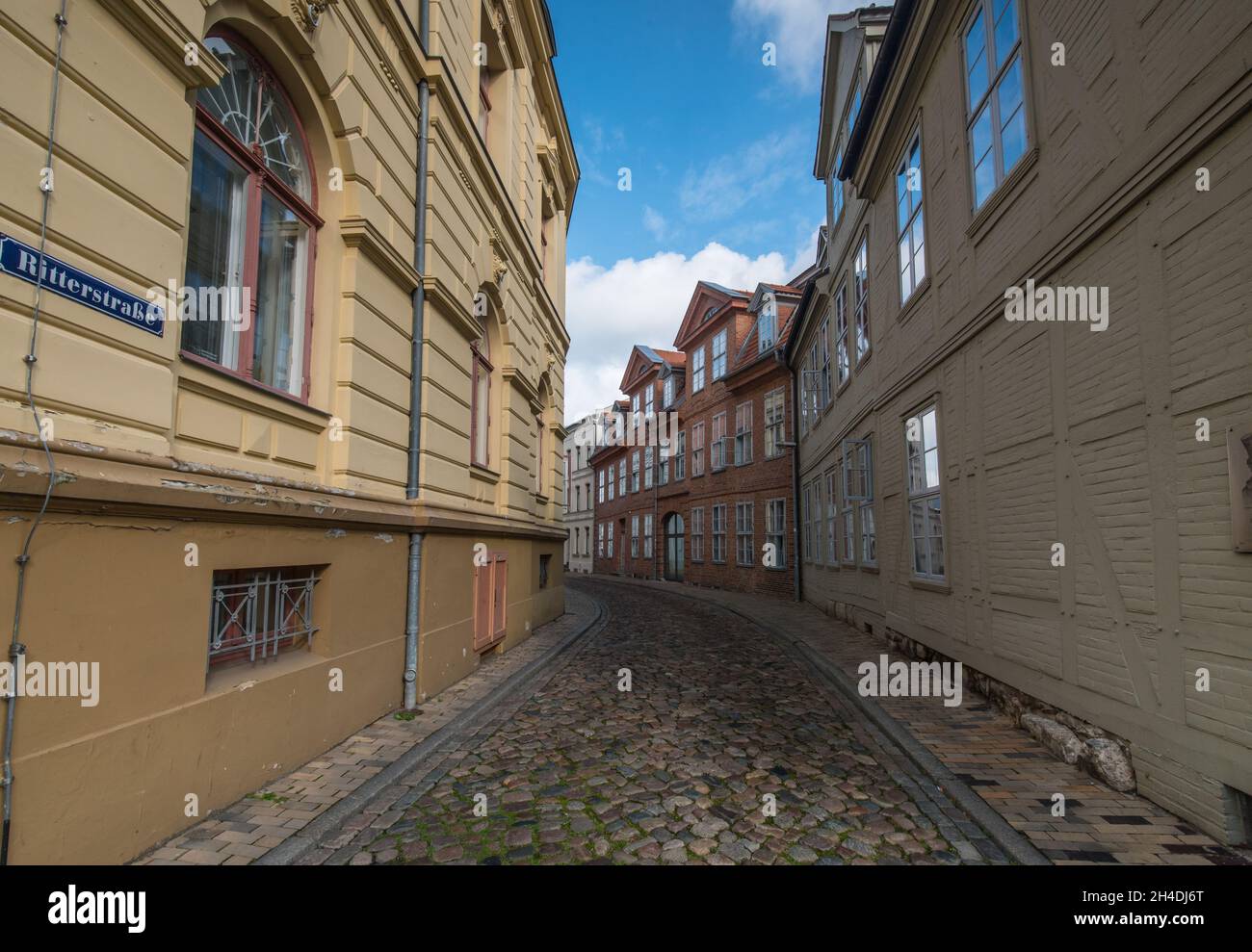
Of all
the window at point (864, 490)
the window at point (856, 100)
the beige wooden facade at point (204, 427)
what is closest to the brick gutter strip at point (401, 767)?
the beige wooden facade at point (204, 427)

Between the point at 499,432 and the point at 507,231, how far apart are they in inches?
117

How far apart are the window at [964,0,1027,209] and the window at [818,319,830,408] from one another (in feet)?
27.6

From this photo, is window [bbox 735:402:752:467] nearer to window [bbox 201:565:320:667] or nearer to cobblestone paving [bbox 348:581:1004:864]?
cobblestone paving [bbox 348:581:1004:864]

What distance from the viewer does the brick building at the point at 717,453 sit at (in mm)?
21266

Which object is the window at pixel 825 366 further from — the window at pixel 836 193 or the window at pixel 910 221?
the window at pixel 910 221

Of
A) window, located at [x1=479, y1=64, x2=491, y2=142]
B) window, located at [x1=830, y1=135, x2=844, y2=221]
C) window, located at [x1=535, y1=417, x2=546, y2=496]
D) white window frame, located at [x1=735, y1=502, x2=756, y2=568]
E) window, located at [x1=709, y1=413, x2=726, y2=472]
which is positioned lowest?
white window frame, located at [x1=735, y1=502, x2=756, y2=568]

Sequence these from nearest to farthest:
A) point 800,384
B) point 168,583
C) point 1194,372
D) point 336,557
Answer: point 168,583 < point 1194,372 < point 336,557 < point 800,384

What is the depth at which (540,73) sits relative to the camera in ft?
40.9

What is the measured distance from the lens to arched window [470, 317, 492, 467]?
9.26m

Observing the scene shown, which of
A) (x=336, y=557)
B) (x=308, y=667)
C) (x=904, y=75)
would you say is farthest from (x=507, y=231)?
(x=308, y=667)

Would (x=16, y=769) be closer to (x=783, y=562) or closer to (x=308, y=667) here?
(x=308, y=667)

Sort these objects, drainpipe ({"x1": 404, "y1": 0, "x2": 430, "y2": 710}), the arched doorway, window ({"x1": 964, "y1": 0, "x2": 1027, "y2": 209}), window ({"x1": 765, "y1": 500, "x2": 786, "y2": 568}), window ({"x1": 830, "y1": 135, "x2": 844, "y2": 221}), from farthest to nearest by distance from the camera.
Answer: the arched doorway < window ({"x1": 765, "y1": 500, "x2": 786, "y2": 568}) < window ({"x1": 830, "y1": 135, "x2": 844, "y2": 221}) < drainpipe ({"x1": 404, "y1": 0, "x2": 430, "y2": 710}) < window ({"x1": 964, "y1": 0, "x2": 1027, "y2": 209})

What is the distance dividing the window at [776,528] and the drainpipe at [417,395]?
15.1 m

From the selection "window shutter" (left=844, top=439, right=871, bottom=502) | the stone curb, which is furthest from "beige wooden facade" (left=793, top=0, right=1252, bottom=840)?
"window shutter" (left=844, top=439, right=871, bottom=502)
